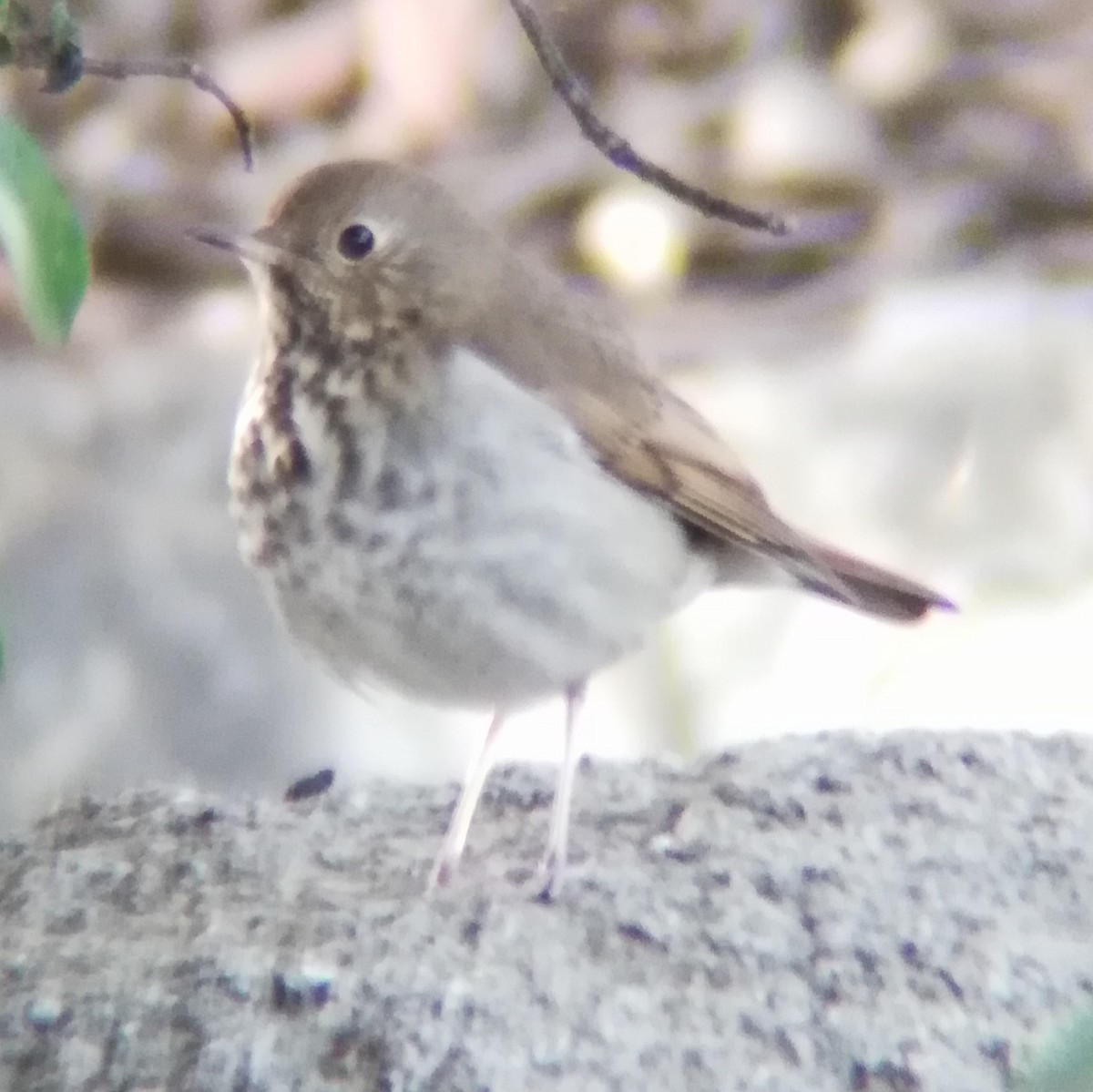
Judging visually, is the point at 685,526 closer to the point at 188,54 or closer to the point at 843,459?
the point at 843,459

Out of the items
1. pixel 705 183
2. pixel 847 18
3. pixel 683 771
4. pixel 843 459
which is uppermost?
pixel 847 18

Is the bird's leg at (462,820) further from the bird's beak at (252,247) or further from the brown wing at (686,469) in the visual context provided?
the bird's beak at (252,247)

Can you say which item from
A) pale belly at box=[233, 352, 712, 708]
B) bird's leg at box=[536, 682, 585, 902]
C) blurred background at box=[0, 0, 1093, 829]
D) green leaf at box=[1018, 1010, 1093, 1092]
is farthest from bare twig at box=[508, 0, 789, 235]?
blurred background at box=[0, 0, 1093, 829]

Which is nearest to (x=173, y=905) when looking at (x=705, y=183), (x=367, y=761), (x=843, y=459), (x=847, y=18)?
(x=367, y=761)

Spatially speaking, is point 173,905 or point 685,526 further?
point 685,526

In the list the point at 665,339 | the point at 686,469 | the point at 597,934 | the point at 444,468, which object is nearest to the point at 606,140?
the point at 444,468

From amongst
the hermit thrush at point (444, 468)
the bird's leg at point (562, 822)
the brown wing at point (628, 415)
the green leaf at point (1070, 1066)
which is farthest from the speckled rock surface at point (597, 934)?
the green leaf at point (1070, 1066)
